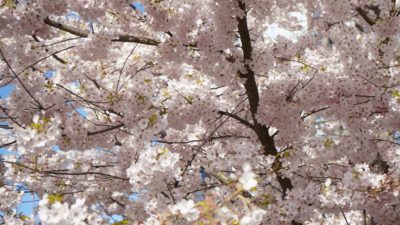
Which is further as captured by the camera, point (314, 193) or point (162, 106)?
point (162, 106)

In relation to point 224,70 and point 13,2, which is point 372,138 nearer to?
point 224,70

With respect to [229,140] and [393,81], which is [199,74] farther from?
[393,81]

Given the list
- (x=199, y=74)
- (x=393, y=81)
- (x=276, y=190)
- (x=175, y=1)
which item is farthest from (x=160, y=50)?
(x=393, y=81)

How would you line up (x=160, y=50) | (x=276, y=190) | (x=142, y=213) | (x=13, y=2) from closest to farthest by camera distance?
1. (x=13, y=2)
2. (x=160, y=50)
3. (x=276, y=190)
4. (x=142, y=213)

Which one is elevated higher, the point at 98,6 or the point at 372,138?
the point at 98,6

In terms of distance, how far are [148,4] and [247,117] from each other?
2.29 meters

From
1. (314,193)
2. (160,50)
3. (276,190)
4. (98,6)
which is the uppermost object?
(98,6)

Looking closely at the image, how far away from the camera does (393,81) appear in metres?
5.84

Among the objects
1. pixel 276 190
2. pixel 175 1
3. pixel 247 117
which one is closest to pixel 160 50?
pixel 175 1

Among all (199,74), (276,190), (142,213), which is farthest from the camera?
(142,213)

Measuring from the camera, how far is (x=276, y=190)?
617cm

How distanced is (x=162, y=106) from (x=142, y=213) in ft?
7.93

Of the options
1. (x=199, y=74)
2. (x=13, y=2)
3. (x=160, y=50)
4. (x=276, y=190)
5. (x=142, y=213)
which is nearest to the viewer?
(x=13, y=2)

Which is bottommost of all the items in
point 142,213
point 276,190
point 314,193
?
point 314,193
